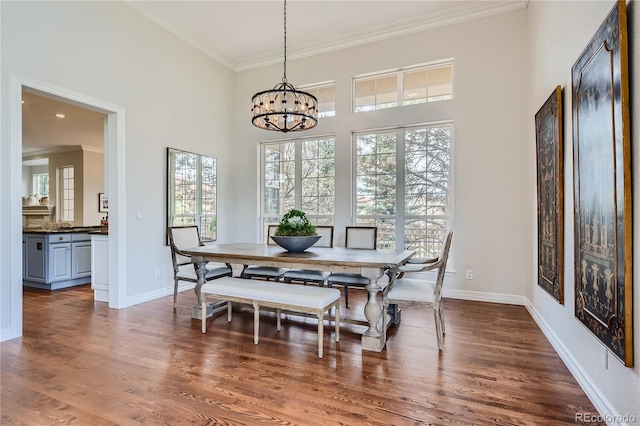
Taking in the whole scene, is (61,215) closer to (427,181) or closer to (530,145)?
(427,181)

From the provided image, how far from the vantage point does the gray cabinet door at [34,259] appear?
4816 mm

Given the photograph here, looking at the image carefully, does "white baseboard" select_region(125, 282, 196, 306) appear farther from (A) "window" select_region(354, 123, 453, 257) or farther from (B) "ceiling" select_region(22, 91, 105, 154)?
(B) "ceiling" select_region(22, 91, 105, 154)

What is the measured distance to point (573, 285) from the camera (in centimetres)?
229

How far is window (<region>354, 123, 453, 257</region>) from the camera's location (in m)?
4.53

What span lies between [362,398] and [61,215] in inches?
417

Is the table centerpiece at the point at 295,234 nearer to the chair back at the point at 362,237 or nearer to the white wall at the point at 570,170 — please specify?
the chair back at the point at 362,237

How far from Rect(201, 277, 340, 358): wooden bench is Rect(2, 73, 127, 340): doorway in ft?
5.15

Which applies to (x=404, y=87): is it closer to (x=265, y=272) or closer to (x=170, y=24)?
(x=265, y=272)

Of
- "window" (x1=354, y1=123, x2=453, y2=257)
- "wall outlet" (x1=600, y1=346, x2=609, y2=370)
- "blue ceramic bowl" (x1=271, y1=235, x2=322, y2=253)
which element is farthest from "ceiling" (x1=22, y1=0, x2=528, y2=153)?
"wall outlet" (x1=600, y1=346, x2=609, y2=370)

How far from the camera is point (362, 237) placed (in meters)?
4.07

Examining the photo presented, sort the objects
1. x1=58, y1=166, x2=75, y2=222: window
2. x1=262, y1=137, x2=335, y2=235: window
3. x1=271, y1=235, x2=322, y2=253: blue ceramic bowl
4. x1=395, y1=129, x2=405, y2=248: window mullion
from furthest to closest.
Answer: x1=58, y1=166, x2=75, y2=222: window
x1=262, y1=137, x2=335, y2=235: window
x1=395, y1=129, x2=405, y2=248: window mullion
x1=271, y1=235, x2=322, y2=253: blue ceramic bowl

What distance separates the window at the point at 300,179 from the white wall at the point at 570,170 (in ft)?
8.80

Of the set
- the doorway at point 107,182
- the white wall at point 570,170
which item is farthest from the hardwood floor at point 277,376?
the doorway at point 107,182

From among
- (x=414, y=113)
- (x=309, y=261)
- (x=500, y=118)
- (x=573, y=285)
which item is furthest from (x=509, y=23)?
(x=309, y=261)
